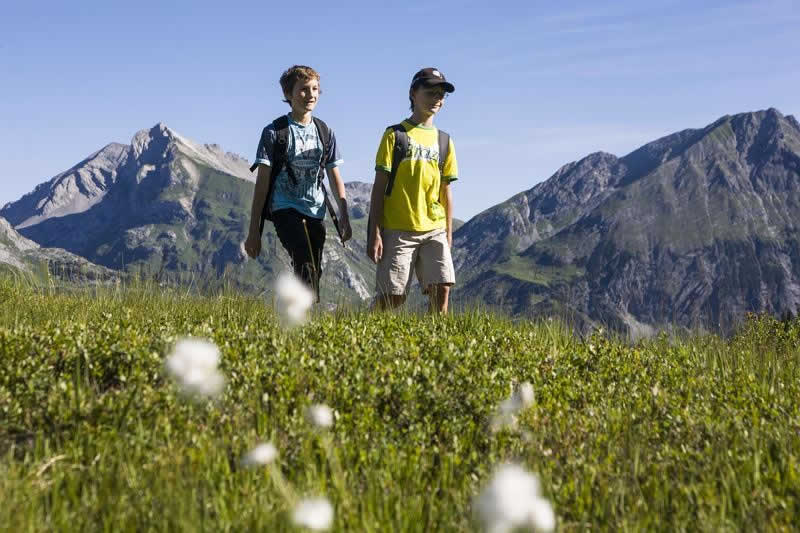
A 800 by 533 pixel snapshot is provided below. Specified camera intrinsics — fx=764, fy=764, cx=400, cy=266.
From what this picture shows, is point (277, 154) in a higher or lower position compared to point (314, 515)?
higher

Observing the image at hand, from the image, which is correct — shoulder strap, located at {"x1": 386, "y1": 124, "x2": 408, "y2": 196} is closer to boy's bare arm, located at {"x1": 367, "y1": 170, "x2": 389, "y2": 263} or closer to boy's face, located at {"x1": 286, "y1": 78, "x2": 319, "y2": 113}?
boy's bare arm, located at {"x1": 367, "y1": 170, "x2": 389, "y2": 263}

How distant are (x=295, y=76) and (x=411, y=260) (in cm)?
290

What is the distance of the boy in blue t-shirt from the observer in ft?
31.8

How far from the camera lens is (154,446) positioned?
4.36 meters

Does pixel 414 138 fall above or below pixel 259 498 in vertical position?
above

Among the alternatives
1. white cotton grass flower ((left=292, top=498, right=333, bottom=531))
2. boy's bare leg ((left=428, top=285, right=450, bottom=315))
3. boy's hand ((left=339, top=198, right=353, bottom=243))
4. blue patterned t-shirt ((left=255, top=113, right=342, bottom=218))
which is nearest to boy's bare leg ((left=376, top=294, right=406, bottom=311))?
boy's bare leg ((left=428, top=285, right=450, bottom=315))

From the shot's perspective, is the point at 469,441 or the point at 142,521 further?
the point at 469,441

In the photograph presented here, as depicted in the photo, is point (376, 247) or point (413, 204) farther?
point (413, 204)

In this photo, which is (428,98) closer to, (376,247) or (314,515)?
(376,247)

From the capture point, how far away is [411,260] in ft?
34.7

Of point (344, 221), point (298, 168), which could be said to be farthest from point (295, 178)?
point (344, 221)

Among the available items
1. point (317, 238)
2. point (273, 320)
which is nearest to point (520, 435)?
point (273, 320)

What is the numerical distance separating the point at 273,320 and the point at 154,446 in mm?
3165

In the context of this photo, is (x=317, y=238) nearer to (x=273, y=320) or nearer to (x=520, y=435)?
(x=273, y=320)
